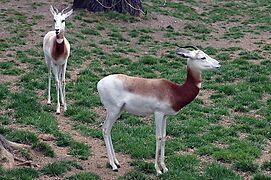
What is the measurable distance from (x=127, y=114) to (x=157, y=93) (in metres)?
3.18

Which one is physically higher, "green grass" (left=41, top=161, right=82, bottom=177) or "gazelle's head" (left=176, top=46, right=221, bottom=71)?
"gazelle's head" (left=176, top=46, right=221, bottom=71)

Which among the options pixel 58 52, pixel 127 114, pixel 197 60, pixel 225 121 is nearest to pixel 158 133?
pixel 197 60

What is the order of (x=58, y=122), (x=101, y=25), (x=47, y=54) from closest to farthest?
(x=58, y=122) < (x=47, y=54) < (x=101, y=25)

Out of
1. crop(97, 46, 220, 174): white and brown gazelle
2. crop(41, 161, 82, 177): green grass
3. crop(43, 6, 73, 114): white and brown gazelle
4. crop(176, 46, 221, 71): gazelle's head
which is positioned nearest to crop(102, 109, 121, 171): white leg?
crop(97, 46, 220, 174): white and brown gazelle

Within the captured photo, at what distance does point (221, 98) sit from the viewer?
11594mm

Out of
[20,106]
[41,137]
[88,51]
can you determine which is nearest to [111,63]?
[88,51]

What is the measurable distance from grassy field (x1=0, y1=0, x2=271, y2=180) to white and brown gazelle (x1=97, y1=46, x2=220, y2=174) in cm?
88

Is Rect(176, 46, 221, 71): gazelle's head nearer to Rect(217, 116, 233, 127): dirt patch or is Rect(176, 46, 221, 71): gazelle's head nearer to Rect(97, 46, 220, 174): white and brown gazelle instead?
Rect(97, 46, 220, 174): white and brown gazelle

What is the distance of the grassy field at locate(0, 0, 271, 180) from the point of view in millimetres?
7812

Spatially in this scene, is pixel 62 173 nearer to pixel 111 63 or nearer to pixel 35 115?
pixel 35 115

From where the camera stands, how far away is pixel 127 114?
33.9ft

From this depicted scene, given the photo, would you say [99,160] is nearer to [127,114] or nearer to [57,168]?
[57,168]

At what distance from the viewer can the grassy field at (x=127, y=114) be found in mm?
7812

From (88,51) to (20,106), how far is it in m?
5.63
